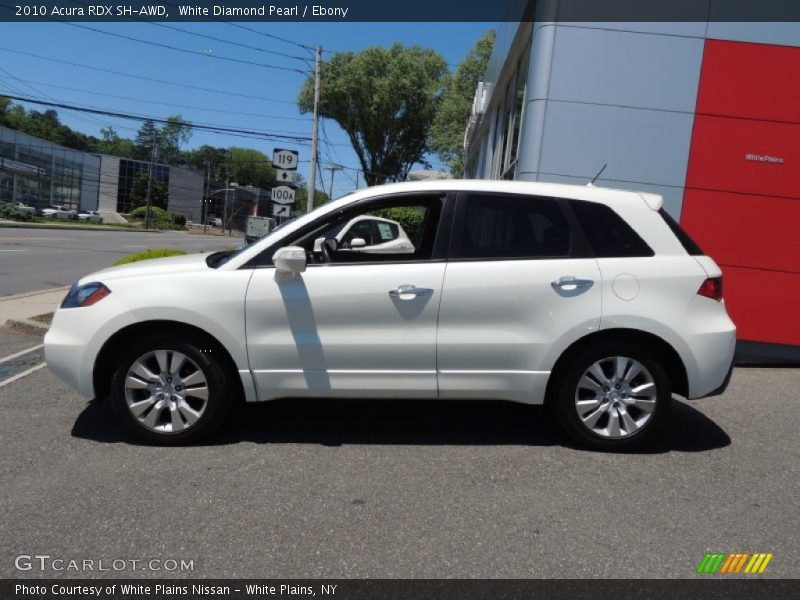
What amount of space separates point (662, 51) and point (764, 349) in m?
3.82

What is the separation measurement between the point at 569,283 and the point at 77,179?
86780mm

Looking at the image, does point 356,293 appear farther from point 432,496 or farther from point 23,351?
point 23,351

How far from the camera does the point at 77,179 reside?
80375mm

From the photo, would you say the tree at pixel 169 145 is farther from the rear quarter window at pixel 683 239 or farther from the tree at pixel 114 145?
the rear quarter window at pixel 683 239

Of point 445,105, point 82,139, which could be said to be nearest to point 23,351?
point 445,105

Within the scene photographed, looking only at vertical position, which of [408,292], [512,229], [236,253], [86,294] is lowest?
[86,294]

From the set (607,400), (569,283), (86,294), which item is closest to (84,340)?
(86,294)

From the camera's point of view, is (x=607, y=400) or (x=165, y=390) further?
(x=607, y=400)

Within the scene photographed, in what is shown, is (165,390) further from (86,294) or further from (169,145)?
(169,145)

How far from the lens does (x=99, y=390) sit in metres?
4.46

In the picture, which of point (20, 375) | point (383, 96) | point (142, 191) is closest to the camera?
point (20, 375)

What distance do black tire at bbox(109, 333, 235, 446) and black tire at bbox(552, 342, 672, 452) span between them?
2223 millimetres
